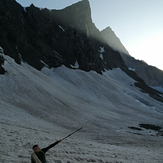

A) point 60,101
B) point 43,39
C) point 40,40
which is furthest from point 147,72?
point 60,101

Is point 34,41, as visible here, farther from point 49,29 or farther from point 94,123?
point 94,123

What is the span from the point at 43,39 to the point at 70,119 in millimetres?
64986

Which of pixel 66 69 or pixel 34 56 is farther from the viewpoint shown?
pixel 66 69

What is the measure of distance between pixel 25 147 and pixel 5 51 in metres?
47.0

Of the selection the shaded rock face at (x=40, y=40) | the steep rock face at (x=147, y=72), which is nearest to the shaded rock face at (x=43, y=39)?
the shaded rock face at (x=40, y=40)

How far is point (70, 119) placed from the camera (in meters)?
31.6

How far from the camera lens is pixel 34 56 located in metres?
66.8

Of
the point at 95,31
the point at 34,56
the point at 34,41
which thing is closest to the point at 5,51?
the point at 34,56

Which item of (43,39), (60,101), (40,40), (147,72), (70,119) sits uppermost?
(147,72)

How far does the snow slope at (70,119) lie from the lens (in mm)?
11695

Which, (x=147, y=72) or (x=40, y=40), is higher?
(x=147, y=72)

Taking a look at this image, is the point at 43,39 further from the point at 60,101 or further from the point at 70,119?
the point at 70,119

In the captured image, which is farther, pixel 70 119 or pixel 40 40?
pixel 40 40

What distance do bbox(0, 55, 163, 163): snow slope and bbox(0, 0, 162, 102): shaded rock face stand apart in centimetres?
732
